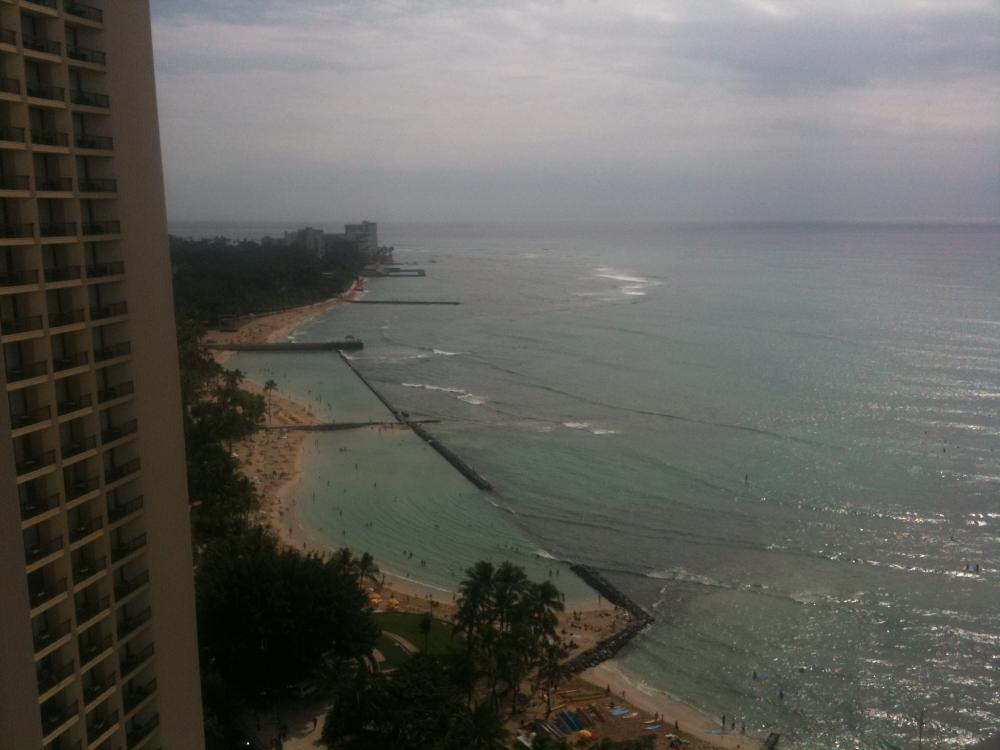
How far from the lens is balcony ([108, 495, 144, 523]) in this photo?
5.54 metres

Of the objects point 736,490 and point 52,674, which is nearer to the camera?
point 52,674

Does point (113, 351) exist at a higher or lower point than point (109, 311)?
lower

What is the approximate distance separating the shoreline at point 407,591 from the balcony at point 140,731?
8832mm

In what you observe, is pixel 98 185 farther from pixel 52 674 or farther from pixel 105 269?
pixel 52 674

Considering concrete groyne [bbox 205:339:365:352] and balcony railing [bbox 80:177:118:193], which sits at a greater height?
balcony railing [bbox 80:177:118:193]

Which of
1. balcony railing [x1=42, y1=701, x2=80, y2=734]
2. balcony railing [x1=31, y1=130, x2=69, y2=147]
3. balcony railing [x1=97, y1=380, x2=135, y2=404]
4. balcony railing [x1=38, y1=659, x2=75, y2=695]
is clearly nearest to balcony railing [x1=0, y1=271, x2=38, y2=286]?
balcony railing [x1=31, y1=130, x2=69, y2=147]

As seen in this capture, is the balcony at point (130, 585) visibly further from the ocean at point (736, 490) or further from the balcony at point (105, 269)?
the ocean at point (736, 490)

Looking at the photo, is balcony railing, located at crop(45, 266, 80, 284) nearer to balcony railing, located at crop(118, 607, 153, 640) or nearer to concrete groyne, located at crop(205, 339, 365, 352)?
balcony railing, located at crop(118, 607, 153, 640)

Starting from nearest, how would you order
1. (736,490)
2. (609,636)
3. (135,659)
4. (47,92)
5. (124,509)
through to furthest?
(47,92)
(124,509)
(135,659)
(609,636)
(736,490)

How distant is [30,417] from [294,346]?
40.9 metres

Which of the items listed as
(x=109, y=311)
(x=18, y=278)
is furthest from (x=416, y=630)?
(x=18, y=278)

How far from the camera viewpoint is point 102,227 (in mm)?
5285

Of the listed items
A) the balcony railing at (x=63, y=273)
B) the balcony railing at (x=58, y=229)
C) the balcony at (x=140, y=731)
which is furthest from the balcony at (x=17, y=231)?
the balcony at (x=140, y=731)

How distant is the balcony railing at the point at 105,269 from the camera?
17.3 ft
